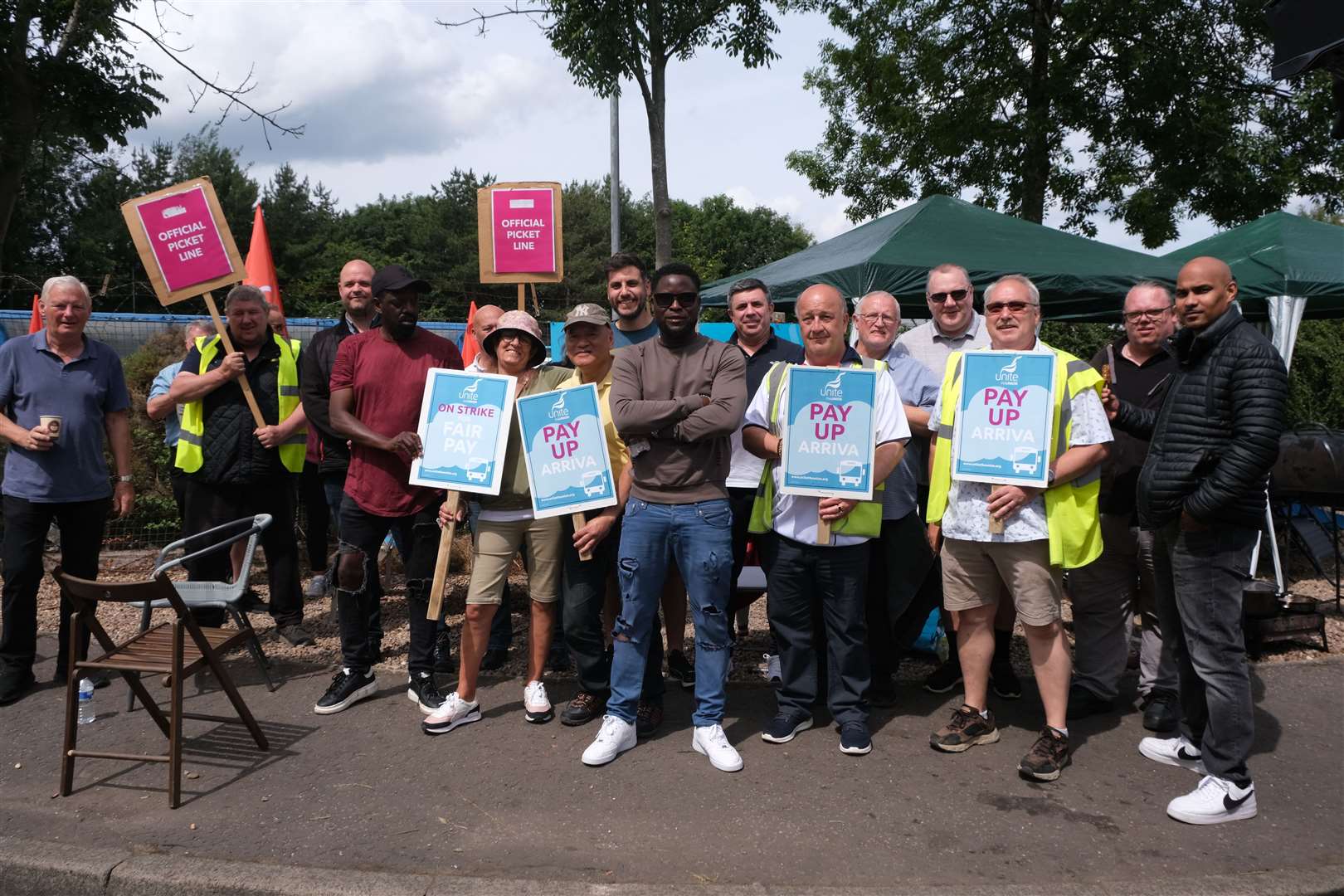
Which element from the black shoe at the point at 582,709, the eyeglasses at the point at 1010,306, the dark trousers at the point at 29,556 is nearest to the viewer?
the eyeglasses at the point at 1010,306

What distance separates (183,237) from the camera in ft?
18.5

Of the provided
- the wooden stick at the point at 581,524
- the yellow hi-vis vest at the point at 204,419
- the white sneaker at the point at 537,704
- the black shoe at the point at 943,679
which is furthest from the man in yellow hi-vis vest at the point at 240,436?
the black shoe at the point at 943,679

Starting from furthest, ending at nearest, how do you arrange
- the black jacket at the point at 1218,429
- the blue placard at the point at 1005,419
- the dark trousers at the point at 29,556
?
the dark trousers at the point at 29,556 → the blue placard at the point at 1005,419 → the black jacket at the point at 1218,429

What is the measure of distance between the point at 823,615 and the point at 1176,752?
1.58 meters

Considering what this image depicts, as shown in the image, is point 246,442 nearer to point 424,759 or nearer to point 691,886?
Result: point 424,759

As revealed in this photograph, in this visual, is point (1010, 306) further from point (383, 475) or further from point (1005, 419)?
point (383, 475)

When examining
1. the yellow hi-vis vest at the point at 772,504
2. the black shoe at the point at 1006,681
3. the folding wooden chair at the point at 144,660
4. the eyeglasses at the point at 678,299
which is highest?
the eyeglasses at the point at 678,299

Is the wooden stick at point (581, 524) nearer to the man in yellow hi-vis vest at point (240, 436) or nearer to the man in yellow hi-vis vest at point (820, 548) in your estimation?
the man in yellow hi-vis vest at point (820, 548)

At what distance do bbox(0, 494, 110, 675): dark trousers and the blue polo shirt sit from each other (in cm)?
8

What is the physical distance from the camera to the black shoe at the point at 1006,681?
4.99m

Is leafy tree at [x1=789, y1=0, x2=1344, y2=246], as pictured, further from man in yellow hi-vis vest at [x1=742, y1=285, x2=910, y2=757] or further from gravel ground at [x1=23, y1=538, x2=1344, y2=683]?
man in yellow hi-vis vest at [x1=742, y1=285, x2=910, y2=757]

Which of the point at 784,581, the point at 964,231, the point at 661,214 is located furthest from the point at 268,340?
the point at 661,214

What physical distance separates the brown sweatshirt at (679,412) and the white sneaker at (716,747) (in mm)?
1017

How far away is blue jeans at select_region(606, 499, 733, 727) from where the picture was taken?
4176mm
